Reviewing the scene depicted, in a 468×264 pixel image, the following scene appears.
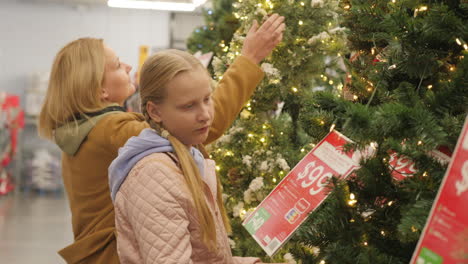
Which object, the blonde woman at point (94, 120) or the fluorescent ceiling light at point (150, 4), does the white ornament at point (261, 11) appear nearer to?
the blonde woman at point (94, 120)

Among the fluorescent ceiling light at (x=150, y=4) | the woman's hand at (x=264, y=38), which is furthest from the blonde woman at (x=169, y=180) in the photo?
the fluorescent ceiling light at (x=150, y=4)

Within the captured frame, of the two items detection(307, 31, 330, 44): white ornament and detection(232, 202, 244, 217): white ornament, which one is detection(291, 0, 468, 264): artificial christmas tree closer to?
detection(307, 31, 330, 44): white ornament

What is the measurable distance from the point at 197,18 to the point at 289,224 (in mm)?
11836

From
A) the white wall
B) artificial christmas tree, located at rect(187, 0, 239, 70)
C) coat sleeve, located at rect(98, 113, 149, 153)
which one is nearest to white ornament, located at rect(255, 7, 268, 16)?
coat sleeve, located at rect(98, 113, 149, 153)

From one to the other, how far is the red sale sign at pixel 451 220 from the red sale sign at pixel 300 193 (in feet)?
1.50

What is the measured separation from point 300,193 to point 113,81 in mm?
981

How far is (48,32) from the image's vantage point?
38.8 ft

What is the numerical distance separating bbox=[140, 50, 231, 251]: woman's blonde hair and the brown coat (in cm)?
45

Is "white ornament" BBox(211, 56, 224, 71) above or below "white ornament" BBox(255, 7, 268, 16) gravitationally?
below

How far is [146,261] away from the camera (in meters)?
1.35

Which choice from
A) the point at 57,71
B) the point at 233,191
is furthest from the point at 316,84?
the point at 57,71

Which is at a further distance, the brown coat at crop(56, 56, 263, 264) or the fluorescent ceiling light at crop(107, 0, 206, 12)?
the fluorescent ceiling light at crop(107, 0, 206, 12)

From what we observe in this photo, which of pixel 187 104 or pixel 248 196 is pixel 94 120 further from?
pixel 248 196

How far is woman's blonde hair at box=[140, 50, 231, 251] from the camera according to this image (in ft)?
4.68
